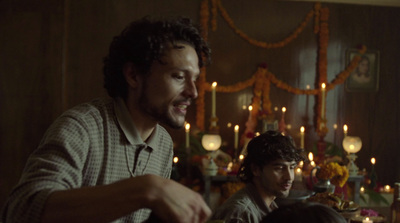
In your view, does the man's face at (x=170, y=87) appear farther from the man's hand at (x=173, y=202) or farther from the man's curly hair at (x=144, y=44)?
the man's hand at (x=173, y=202)

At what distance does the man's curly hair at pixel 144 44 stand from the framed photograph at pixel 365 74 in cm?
400

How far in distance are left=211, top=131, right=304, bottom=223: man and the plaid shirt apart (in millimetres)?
764

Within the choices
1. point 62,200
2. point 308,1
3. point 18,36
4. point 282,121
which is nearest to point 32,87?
point 18,36

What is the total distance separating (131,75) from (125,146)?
213mm

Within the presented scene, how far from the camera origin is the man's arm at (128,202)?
73 cm

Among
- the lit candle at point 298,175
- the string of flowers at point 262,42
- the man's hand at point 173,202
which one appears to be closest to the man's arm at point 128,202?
the man's hand at point 173,202

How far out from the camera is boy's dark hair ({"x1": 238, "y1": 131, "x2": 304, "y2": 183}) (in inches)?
81.4

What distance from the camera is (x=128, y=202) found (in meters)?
0.74

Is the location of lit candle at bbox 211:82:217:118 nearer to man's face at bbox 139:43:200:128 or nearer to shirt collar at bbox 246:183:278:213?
shirt collar at bbox 246:183:278:213

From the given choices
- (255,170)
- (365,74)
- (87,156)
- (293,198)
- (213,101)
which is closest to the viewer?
(87,156)

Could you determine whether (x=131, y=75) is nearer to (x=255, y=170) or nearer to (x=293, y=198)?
(x=255, y=170)

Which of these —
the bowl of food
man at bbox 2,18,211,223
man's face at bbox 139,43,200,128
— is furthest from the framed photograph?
man's face at bbox 139,43,200,128

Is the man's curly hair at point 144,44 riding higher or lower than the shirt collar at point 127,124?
higher

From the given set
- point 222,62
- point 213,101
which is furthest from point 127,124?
point 222,62
